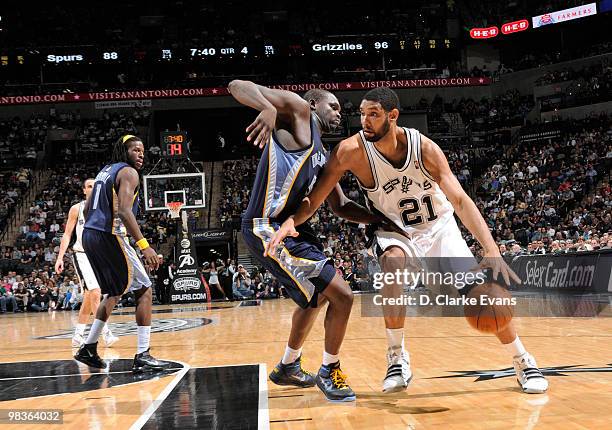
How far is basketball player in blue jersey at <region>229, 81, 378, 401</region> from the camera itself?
422 centimetres

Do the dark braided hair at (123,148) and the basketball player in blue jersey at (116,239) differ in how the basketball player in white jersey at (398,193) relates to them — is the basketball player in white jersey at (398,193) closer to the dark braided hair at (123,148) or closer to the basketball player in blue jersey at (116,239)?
the basketball player in blue jersey at (116,239)

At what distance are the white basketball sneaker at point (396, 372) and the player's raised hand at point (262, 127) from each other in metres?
1.57

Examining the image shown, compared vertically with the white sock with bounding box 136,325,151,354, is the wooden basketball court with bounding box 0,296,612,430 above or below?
below

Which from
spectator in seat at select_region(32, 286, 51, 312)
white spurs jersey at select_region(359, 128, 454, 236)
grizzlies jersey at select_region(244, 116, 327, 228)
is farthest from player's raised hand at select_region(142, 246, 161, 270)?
spectator in seat at select_region(32, 286, 51, 312)

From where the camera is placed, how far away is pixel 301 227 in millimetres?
4492

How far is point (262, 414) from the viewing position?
377 centimetres

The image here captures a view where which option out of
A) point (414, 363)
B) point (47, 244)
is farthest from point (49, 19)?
point (414, 363)

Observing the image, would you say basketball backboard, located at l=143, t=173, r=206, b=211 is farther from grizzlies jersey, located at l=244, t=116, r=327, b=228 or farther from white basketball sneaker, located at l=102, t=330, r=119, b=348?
grizzlies jersey, located at l=244, t=116, r=327, b=228

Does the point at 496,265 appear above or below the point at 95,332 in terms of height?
above

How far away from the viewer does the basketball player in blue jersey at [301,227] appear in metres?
4.22

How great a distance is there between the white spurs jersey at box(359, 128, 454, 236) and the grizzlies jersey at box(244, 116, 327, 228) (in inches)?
14.1

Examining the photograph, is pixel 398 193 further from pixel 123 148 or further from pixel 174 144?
pixel 174 144

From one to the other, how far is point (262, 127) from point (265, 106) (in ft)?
0.69

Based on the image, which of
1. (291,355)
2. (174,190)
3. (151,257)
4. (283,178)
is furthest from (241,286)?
(283,178)
